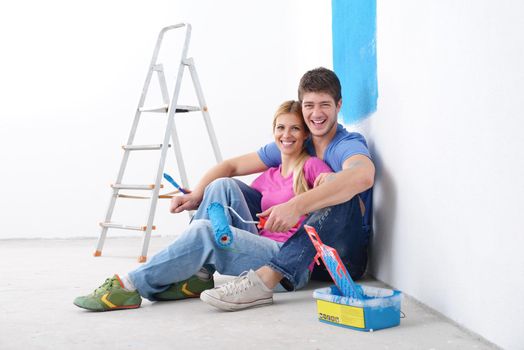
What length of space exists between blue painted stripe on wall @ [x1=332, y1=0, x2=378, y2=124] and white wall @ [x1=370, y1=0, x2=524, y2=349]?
0.35 feet

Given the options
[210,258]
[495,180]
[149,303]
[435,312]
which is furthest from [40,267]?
[495,180]

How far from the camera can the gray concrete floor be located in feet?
5.22

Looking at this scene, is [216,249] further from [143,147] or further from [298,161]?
[143,147]

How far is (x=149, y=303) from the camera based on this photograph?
2168 mm

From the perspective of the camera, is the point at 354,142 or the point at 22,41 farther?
the point at 22,41

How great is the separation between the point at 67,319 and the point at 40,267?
1.35m

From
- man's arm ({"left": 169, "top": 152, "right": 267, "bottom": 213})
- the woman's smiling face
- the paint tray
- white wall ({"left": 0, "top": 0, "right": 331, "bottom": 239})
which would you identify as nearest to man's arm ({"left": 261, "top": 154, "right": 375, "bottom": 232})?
the paint tray

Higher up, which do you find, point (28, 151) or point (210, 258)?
point (28, 151)

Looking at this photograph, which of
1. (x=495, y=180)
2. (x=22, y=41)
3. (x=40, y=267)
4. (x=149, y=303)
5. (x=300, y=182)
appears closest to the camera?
(x=495, y=180)

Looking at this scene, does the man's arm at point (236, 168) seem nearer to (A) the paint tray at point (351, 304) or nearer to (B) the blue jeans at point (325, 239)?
(B) the blue jeans at point (325, 239)

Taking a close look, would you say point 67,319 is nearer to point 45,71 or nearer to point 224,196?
point 224,196

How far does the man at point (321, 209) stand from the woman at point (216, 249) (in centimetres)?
5

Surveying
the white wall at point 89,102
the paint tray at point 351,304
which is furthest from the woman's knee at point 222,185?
the white wall at point 89,102

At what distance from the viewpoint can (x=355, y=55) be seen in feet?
8.97
